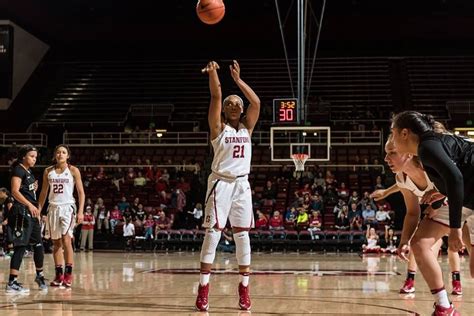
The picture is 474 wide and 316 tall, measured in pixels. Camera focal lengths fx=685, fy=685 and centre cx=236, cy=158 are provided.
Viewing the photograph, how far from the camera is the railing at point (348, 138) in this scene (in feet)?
79.5

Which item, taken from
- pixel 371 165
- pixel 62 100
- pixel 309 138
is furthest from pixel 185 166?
pixel 62 100

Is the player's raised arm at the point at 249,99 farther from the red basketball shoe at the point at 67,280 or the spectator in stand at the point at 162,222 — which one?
the spectator in stand at the point at 162,222

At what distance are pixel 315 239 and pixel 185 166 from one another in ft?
21.6

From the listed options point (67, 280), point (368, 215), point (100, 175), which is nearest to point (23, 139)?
point (100, 175)

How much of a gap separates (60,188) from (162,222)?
12.0 meters

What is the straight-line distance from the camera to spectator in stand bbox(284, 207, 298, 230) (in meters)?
19.2

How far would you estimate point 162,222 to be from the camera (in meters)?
20.0

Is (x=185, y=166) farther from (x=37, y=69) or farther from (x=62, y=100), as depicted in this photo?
(x=37, y=69)

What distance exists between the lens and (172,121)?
27859 mm

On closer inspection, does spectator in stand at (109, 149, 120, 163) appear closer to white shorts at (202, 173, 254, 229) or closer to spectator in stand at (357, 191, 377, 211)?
spectator in stand at (357, 191, 377, 211)

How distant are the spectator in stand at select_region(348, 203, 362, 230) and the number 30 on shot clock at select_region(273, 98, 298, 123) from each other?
3102 millimetres

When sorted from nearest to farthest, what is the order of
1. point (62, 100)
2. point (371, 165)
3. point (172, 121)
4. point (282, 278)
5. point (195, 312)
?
point (195, 312)
point (282, 278)
point (371, 165)
point (172, 121)
point (62, 100)

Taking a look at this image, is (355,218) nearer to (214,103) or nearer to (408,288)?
(408,288)

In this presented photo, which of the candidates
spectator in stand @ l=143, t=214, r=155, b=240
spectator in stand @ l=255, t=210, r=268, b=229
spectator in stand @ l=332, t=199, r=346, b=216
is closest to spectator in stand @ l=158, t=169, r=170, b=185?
spectator in stand @ l=143, t=214, r=155, b=240
